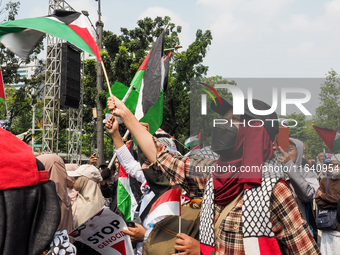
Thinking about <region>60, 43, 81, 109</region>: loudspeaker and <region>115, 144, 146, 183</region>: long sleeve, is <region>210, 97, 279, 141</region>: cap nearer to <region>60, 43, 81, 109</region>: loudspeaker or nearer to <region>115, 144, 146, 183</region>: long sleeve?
<region>115, 144, 146, 183</region>: long sleeve

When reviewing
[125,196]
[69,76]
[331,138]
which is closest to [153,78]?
[125,196]

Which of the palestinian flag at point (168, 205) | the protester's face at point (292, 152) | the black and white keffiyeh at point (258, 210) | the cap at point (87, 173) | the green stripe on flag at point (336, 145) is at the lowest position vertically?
the cap at point (87, 173)

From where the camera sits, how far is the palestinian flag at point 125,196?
17.7ft

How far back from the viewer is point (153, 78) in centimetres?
466

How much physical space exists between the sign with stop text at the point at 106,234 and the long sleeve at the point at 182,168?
821 mm

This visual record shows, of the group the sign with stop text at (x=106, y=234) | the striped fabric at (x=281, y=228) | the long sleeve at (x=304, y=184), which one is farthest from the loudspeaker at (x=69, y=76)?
the striped fabric at (x=281, y=228)

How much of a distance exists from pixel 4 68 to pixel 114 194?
57.3 feet

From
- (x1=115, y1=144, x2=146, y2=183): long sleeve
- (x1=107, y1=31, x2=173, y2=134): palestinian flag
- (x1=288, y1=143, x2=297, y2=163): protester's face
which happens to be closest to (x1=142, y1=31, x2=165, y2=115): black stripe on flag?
(x1=107, y1=31, x2=173, y2=134): palestinian flag

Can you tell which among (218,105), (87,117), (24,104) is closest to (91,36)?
(218,105)

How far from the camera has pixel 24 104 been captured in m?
24.8

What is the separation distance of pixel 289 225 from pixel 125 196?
12.7ft

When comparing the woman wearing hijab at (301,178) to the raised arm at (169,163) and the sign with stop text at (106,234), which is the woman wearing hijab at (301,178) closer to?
the raised arm at (169,163)

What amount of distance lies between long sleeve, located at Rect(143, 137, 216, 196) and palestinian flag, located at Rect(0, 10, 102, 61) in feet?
5.34

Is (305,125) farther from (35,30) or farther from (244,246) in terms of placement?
(35,30)
